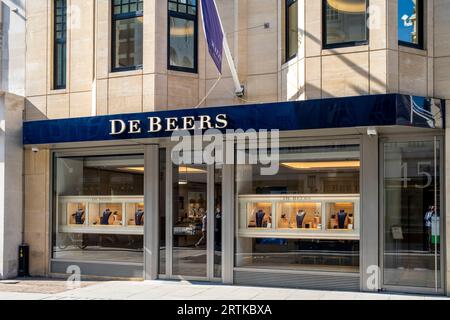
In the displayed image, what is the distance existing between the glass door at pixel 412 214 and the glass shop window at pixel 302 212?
0.62m

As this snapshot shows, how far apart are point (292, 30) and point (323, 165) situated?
9.76 feet

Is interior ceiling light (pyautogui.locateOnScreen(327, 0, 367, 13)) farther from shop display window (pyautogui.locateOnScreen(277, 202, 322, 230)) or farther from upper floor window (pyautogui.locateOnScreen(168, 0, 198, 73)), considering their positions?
shop display window (pyautogui.locateOnScreen(277, 202, 322, 230))

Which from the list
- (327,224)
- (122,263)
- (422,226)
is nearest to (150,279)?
(122,263)

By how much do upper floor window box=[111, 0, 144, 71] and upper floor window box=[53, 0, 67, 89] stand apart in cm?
186

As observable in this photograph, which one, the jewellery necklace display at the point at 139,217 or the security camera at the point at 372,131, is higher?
the security camera at the point at 372,131

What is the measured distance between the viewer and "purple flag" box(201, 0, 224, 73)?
11084 mm

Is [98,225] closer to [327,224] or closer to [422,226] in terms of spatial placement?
[327,224]

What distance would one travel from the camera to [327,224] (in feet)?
39.4

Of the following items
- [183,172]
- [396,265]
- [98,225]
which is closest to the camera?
[396,265]

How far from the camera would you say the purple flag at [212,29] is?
11.1 meters

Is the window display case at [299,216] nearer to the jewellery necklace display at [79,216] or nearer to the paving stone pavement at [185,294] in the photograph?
the paving stone pavement at [185,294]

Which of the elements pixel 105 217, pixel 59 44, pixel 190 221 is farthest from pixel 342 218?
pixel 59 44

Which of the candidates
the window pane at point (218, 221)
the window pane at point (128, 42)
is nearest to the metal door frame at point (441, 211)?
the window pane at point (218, 221)
